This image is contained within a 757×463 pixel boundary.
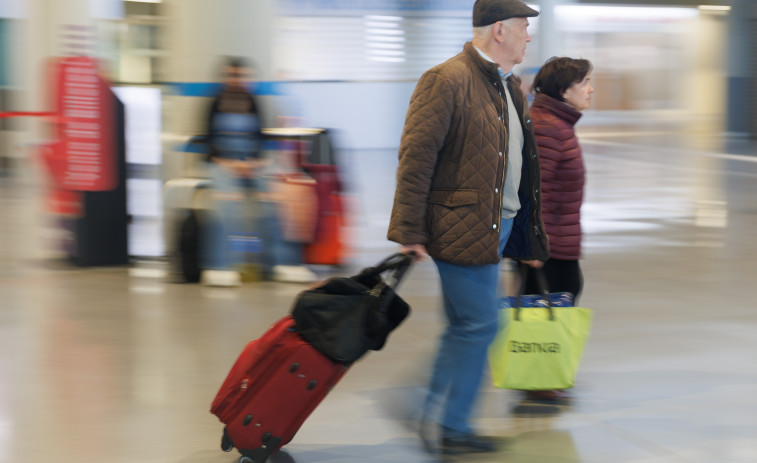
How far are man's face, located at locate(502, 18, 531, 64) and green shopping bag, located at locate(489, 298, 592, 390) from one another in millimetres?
1143

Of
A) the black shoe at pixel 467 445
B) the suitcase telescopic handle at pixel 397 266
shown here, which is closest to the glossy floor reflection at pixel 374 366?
the black shoe at pixel 467 445

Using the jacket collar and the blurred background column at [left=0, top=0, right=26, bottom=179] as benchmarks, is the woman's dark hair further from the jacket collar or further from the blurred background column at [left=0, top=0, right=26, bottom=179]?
the blurred background column at [left=0, top=0, right=26, bottom=179]

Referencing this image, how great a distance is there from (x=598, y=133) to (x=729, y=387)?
72.8 feet

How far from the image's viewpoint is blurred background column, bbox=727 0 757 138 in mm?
23766

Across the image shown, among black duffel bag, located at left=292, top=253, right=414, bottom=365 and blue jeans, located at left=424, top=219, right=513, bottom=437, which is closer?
black duffel bag, located at left=292, top=253, right=414, bottom=365

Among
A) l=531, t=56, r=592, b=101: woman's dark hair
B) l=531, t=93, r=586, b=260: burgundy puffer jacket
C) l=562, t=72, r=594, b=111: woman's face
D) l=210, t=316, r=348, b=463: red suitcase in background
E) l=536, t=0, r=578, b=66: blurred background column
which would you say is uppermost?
l=536, t=0, r=578, b=66: blurred background column

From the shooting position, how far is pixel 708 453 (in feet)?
13.5

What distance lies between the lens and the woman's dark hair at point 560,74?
15.9 ft

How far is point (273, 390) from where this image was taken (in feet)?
12.4

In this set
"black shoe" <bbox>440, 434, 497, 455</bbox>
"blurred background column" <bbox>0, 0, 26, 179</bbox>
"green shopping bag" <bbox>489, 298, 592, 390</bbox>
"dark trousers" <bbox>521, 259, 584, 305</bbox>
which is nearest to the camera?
"black shoe" <bbox>440, 434, 497, 455</bbox>

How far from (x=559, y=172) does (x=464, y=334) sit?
4.04ft

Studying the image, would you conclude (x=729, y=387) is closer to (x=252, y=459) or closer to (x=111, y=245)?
(x=252, y=459)

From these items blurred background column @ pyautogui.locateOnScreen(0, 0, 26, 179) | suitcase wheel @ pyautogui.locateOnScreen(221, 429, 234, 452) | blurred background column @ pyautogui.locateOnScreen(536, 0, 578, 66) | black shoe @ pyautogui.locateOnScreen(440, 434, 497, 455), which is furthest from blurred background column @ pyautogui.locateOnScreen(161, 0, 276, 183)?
blurred background column @ pyautogui.locateOnScreen(536, 0, 578, 66)

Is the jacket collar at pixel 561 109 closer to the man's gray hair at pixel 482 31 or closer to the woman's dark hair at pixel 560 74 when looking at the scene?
the woman's dark hair at pixel 560 74
